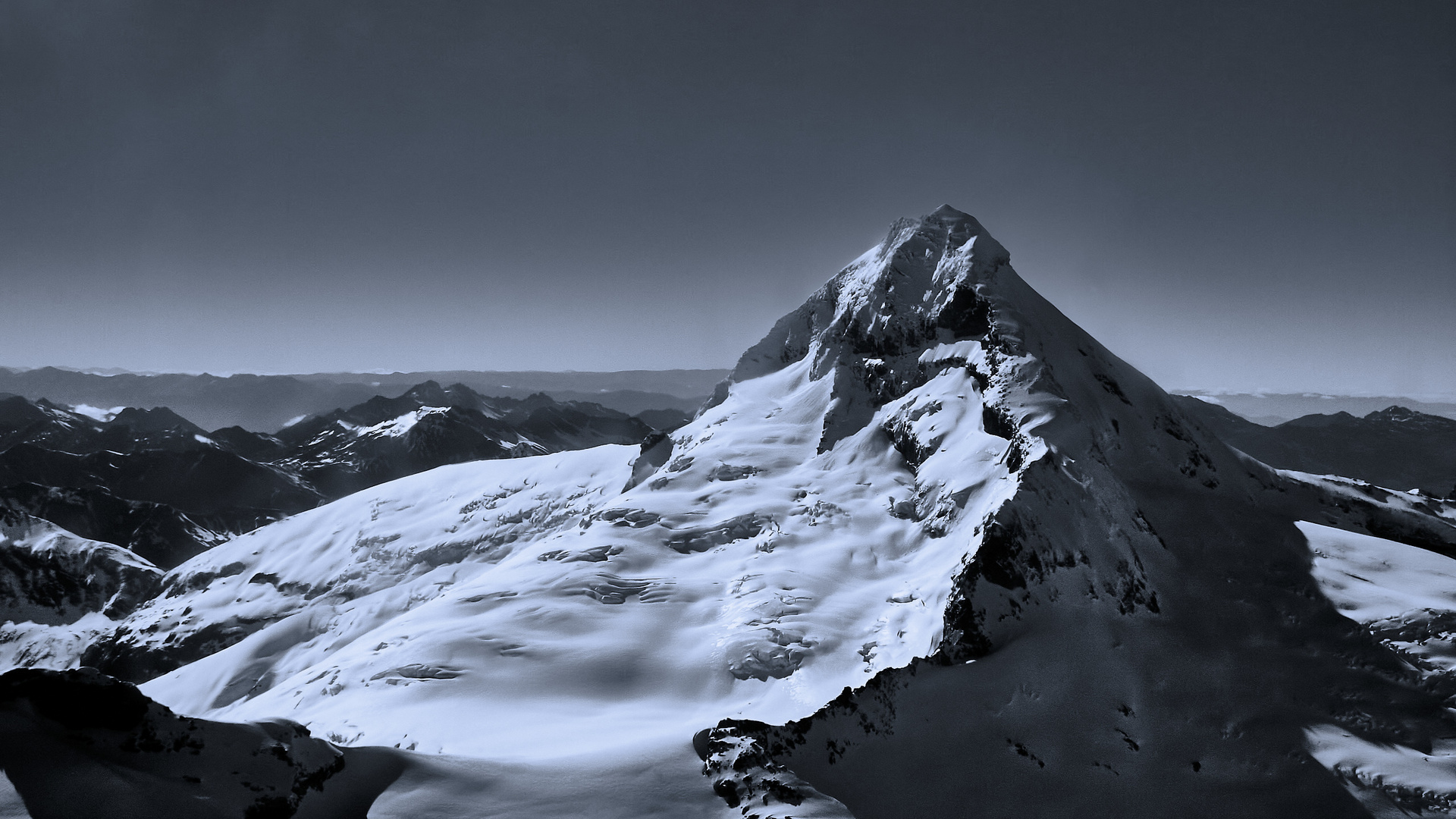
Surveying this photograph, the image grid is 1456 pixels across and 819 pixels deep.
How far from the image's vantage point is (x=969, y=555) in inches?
1973

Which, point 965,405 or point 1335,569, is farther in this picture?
point 965,405

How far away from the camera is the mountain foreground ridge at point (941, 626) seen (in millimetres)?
37125

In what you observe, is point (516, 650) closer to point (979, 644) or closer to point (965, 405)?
point (979, 644)

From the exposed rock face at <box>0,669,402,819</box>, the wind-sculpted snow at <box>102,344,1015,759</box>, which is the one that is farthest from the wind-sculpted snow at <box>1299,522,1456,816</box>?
the exposed rock face at <box>0,669,402,819</box>

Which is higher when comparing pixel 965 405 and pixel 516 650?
pixel 965 405

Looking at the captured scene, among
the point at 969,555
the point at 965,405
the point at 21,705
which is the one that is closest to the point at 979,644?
the point at 969,555

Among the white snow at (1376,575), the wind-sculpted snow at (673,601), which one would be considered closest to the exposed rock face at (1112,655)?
the white snow at (1376,575)

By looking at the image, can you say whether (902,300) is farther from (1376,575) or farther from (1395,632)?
(1395,632)

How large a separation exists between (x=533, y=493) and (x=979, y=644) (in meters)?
80.9

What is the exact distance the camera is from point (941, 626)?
155ft

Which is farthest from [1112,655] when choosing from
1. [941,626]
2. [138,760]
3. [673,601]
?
[138,760]

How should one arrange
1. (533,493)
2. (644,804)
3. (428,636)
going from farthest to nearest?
(533,493) < (428,636) < (644,804)

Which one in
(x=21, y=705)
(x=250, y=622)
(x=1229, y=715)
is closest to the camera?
(x=21, y=705)

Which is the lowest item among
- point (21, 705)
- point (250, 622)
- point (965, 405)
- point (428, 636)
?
point (250, 622)
